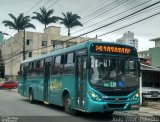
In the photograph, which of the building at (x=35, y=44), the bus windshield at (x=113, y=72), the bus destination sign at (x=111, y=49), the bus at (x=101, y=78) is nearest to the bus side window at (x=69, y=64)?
the bus at (x=101, y=78)

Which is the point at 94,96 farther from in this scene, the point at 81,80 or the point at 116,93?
the point at 81,80

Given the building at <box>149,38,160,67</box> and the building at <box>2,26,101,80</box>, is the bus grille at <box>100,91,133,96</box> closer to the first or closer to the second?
the building at <box>149,38,160,67</box>

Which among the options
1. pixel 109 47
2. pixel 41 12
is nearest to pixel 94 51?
pixel 109 47

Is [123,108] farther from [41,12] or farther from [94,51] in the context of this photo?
[41,12]

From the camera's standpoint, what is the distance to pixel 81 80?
55.3 feet

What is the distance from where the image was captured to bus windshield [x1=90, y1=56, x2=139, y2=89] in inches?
629

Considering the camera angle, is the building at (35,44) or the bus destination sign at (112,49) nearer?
the bus destination sign at (112,49)

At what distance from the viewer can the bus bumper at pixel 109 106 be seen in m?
15.7

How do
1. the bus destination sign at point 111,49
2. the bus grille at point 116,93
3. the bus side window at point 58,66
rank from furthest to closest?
the bus side window at point 58,66, the bus destination sign at point 111,49, the bus grille at point 116,93

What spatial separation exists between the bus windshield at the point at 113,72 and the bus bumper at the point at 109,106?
70 cm

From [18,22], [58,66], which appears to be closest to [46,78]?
[58,66]

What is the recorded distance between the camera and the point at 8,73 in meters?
96.6

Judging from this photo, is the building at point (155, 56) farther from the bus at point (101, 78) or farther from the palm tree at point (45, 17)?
the palm tree at point (45, 17)

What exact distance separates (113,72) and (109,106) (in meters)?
1.39
